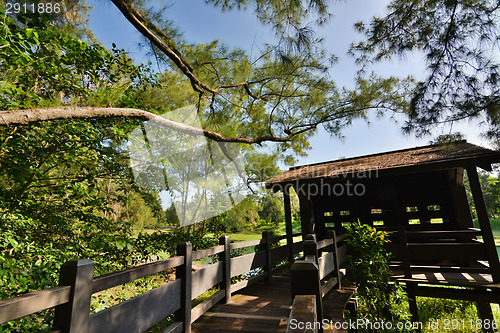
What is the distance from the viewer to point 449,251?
4969 mm

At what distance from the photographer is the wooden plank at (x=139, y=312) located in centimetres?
171

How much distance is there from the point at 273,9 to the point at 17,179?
4668mm

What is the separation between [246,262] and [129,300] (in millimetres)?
2665

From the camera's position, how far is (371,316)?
4.23m

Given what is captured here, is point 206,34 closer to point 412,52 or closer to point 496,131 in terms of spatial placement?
point 412,52

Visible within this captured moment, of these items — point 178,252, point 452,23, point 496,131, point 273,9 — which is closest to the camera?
point 178,252

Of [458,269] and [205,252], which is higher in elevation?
[205,252]

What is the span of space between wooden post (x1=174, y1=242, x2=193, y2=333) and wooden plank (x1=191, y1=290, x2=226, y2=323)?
296 millimetres

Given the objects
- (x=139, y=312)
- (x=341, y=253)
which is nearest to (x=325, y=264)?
(x=341, y=253)

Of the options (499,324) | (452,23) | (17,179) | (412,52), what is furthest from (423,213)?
(17,179)

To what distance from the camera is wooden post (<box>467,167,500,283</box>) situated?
4574mm

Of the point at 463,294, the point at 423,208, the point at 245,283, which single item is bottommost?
the point at 463,294

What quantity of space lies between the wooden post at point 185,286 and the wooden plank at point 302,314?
1628mm

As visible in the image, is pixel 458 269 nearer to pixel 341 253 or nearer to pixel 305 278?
pixel 341 253
